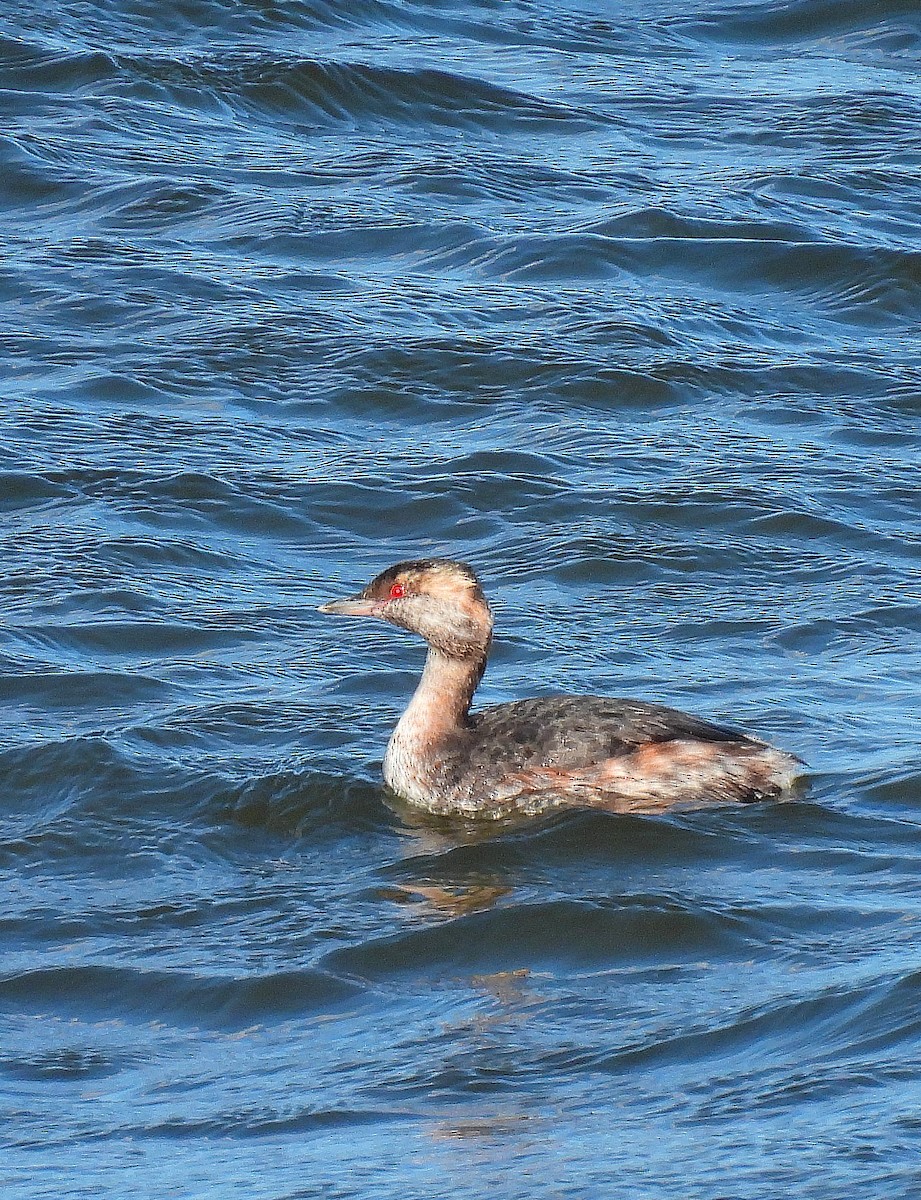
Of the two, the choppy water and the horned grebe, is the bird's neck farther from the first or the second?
the choppy water

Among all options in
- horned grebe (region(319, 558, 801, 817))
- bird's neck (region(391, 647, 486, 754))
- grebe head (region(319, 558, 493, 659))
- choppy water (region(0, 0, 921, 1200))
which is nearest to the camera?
choppy water (region(0, 0, 921, 1200))

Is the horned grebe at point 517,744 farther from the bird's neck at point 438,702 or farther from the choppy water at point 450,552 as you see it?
the choppy water at point 450,552

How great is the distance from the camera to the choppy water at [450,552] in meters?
5.11

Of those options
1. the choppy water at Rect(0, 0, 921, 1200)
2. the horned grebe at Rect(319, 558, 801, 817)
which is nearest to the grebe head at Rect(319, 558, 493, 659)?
the horned grebe at Rect(319, 558, 801, 817)

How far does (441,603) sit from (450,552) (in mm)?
1898

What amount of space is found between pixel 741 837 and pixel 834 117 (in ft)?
28.6

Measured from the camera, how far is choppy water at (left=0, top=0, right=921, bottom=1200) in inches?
201

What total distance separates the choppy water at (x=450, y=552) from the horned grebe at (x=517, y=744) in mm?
130

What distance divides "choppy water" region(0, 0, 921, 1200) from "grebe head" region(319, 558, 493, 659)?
1.57ft

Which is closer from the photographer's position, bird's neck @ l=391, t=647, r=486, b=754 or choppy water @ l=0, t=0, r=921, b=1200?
choppy water @ l=0, t=0, r=921, b=1200

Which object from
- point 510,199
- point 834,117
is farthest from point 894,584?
point 834,117

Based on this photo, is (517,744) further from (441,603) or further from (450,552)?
(450,552)

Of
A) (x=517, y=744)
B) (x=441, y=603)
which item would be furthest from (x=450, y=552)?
Result: (x=517, y=744)

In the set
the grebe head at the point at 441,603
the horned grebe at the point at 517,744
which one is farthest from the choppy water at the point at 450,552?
the grebe head at the point at 441,603
